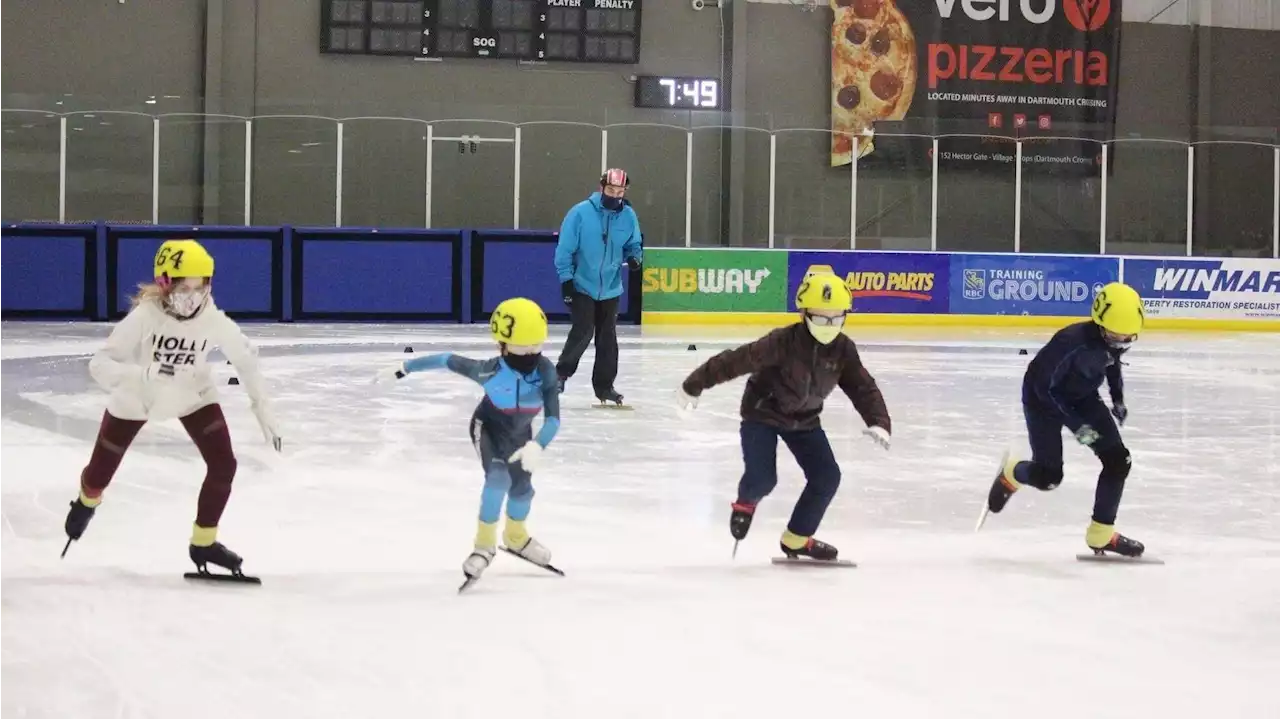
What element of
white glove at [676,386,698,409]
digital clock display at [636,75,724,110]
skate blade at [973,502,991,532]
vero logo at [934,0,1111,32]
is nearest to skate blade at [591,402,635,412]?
skate blade at [973,502,991,532]

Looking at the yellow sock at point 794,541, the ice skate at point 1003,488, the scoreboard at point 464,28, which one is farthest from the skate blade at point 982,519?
the scoreboard at point 464,28

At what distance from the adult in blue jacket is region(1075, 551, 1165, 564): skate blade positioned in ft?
15.5

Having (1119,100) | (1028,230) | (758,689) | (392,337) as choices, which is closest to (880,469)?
(758,689)

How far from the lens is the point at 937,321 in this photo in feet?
65.7

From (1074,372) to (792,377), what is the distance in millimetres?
1081

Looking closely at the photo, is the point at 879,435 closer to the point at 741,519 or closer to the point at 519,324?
the point at 741,519

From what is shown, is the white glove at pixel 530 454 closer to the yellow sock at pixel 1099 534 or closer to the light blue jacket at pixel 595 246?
the yellow sock at pixel 1099 534

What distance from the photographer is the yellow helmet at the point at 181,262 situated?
4336mm

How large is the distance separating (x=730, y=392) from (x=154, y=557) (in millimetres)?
6270

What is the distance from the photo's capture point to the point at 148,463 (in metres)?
6.92

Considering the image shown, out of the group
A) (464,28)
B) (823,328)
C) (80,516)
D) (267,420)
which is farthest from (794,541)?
(464,28)

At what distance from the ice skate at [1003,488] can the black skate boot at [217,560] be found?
268cm

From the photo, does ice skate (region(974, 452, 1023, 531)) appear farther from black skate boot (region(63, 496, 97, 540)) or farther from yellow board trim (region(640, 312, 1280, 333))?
yellow board trim (region(640, 312, 1280, 333))

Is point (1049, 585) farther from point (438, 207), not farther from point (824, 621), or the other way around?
point (438, 207)
